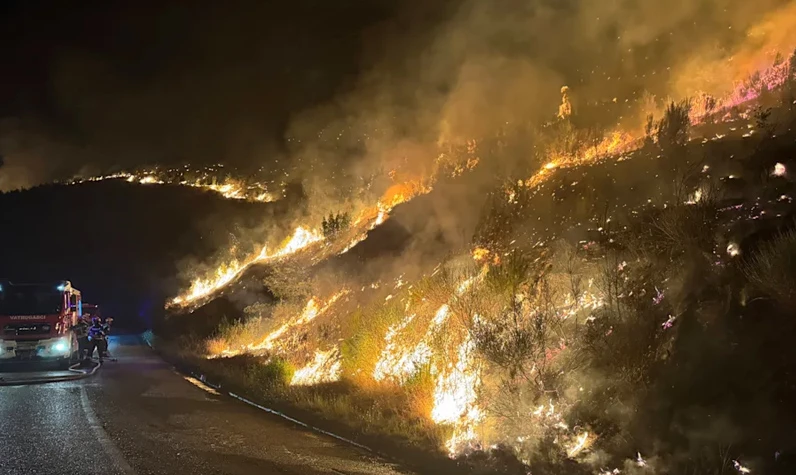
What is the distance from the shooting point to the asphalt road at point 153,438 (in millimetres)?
6113

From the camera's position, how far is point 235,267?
27172 mm

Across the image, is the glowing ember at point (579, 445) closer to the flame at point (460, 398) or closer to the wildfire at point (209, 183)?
the flame at point (460, 398)

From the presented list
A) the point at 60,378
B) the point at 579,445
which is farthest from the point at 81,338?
the point at 579,445

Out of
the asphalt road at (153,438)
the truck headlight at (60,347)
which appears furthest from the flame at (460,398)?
the truck headlight at (60,347)

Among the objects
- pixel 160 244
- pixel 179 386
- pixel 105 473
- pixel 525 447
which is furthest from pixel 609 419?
pixel 160 244

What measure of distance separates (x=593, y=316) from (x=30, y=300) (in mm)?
15326

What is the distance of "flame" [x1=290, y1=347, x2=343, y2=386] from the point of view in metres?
10.7

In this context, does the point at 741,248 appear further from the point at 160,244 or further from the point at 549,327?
the point at 160,244

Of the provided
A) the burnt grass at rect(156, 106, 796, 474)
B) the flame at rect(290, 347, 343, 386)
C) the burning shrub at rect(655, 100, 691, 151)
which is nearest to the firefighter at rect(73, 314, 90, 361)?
the burnt grass at rect(156, 106, 796, 474)

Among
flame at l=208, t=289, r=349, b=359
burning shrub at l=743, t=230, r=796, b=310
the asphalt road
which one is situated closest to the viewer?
burning shrub at l=743, t=230, r=796, b=310

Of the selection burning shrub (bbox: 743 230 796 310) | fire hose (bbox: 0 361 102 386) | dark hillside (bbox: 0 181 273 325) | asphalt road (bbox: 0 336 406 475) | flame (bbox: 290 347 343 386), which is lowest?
asphalt road (bbox: 0 336 406 475)

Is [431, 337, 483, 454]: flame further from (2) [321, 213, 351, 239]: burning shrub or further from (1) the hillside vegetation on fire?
(2) [321, 213, 351, 239]: burning shrub

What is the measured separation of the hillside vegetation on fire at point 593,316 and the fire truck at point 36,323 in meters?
4.61

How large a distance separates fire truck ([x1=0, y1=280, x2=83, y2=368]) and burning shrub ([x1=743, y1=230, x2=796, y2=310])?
16188 mm
